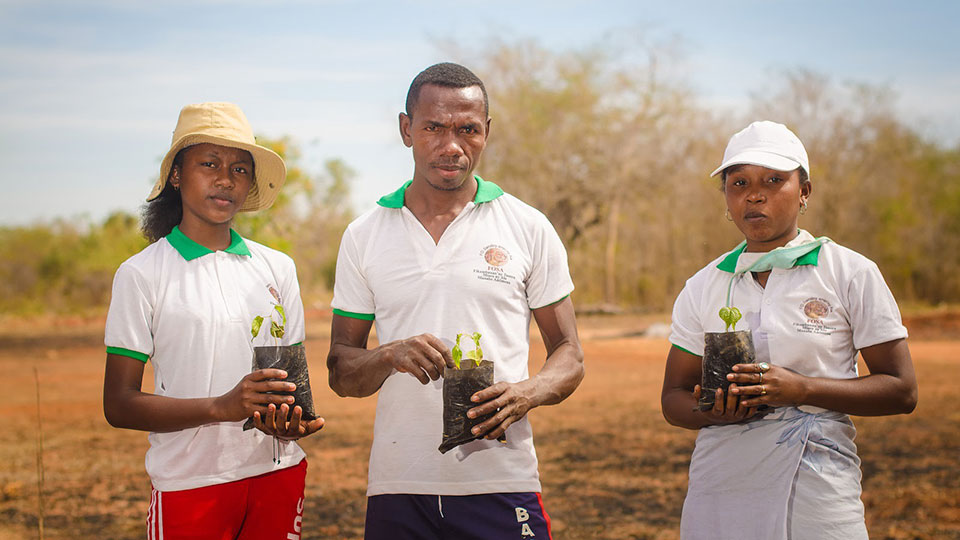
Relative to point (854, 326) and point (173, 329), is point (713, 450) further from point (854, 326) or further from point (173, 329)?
point (173, 329)

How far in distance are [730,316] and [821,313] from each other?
0.26m

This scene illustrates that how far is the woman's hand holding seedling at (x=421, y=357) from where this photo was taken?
93.4 inches

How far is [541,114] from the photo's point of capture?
27422mm

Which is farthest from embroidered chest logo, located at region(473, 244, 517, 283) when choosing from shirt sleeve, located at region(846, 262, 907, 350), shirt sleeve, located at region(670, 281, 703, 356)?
shirt sleeve, located at region(846, 262, 907, 350)

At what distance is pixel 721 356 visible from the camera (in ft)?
7.70

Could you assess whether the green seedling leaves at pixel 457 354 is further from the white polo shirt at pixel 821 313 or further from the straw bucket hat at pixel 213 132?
the straw bucket hat at pixel 213 132

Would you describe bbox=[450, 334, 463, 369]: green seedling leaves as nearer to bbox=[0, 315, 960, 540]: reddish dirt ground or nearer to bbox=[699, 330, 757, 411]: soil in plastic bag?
bbox=[699, 330, 757, 411]: soil in plastic bag

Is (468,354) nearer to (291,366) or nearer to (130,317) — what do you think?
(291,366)

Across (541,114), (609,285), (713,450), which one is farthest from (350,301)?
(609,285)

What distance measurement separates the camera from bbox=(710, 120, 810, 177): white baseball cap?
97.7 inches

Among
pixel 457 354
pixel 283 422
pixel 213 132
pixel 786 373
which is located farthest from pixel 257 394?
pixel 786 373

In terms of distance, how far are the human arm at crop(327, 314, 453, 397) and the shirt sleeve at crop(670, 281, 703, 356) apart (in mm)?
761

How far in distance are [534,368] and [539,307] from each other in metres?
13.4

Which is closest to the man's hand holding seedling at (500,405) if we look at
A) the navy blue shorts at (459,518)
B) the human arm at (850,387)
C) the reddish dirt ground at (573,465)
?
the navy blue shorts at (459,518)
